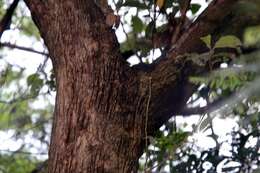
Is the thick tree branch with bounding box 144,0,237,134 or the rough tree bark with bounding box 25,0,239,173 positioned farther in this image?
the thick tree branch with bounding box 144,0,237,134

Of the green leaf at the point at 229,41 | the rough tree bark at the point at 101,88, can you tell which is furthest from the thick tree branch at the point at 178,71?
the green leaf at the point at 229,41

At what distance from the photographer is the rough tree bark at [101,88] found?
4.44 feet

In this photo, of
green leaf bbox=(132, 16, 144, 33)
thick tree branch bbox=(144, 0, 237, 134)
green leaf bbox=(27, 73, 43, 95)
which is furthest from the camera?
Result: green leaf bbox=(27, 73, 43, 95)

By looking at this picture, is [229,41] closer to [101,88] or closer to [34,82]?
[101,88]

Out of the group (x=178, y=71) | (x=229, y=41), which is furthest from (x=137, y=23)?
(x=229, y=41)

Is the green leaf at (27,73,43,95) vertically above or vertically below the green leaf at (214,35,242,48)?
above

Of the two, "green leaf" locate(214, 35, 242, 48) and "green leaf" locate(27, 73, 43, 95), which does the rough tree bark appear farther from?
"green leaf" locate(27, 73, 43, 95)

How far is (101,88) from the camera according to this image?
1.40 metres

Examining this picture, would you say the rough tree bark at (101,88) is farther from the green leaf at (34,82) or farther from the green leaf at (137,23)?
Answer: the green leaf at (34,82)

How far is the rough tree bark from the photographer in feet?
4.44

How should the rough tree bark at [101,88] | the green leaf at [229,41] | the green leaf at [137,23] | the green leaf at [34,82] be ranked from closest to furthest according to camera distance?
the green leaf at [229,41]
the rough tree bark at [101,88]
the green leaf at [137,23]
the green leaf at [34,82]

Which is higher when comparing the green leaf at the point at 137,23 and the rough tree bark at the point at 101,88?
the green leaf at the point at 137,23

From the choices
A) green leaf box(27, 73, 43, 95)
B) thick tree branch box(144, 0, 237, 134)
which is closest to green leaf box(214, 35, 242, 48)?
thick tree branch box(144, 0, 237, 134)

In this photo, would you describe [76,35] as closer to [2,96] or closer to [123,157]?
[123,157]
